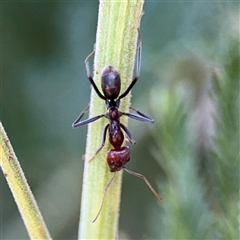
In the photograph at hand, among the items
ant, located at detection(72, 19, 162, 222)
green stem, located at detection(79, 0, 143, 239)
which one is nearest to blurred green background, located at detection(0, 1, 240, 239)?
ant, located at detection(72, 19, 162, 222)

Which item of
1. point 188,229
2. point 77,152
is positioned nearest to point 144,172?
point 77,152

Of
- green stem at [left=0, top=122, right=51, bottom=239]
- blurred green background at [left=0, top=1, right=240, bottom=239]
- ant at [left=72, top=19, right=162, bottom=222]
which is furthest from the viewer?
blurred green background at [left=0, top=1, right=240, bottom=239]

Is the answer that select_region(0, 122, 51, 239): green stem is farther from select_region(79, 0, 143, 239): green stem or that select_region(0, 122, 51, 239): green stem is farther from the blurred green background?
the blurred green background

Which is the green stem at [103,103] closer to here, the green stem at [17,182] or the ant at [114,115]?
the ant at [114,115]

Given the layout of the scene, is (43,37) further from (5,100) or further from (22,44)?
(5,100)

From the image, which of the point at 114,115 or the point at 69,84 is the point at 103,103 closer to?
the point at 114,115

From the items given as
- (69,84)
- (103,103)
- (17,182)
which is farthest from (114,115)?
(69,84)

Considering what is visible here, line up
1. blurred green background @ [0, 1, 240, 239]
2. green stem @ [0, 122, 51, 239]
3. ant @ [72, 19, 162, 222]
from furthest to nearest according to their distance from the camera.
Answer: blurred green background @ [0, 1, 240, 239] → ant @ [72, 19, 162, 222] → green stem @ [0, 122, 51, 239]
